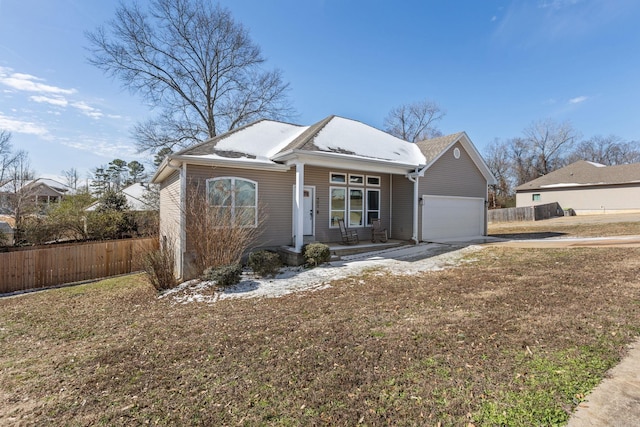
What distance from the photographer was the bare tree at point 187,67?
1992 centimetres

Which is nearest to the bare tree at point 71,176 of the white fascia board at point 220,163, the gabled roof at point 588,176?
the white fascia board at point 220,163

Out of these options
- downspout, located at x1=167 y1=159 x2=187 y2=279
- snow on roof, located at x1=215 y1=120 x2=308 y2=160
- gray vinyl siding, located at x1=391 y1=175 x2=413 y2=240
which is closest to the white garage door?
gray vinyl siding, located at x1=391 y1=175 x2=413 y2=240

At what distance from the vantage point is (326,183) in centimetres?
1145

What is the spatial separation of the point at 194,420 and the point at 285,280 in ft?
16.4

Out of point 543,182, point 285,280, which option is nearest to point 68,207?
point 285,280

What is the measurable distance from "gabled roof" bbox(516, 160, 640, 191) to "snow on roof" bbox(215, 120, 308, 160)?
91.5 feet

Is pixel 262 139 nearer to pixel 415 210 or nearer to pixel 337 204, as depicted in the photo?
pixel 337 204

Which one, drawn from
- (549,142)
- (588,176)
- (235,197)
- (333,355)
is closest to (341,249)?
(235,197)

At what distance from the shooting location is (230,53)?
2300 cm

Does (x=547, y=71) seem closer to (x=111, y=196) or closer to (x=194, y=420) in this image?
(x=194, y=420)

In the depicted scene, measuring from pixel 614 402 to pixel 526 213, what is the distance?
85.1ft

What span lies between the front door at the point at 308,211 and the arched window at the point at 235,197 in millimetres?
1993

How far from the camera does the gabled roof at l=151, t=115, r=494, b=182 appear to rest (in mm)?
9273

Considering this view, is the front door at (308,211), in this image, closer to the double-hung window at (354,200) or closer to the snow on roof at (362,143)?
the double-hung window at (354,200)
